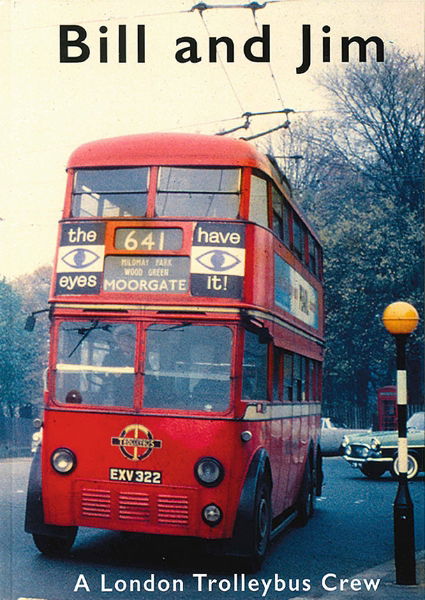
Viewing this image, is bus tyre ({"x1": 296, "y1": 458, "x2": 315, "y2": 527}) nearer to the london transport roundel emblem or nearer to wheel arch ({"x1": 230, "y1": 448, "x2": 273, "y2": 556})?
wheel arch ({"x1": 230, "y1": 448, "x2": 273, "y2": 556})

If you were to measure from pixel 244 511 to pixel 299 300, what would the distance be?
4095mm

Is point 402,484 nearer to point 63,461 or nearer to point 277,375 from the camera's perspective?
point 277,375

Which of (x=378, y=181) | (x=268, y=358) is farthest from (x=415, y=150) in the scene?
(x=268, y=358)

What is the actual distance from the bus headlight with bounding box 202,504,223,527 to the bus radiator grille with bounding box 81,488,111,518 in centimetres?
95

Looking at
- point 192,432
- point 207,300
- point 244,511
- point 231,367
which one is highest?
point 207,300

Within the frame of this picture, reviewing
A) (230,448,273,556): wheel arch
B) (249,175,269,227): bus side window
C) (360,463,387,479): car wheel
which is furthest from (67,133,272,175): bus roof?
(360,463,387,479): car wheel


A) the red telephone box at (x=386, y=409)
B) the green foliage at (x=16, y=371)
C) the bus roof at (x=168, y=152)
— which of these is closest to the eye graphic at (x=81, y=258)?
the bus roof at (x=168, y=152)

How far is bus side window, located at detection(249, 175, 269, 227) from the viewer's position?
9937 mm

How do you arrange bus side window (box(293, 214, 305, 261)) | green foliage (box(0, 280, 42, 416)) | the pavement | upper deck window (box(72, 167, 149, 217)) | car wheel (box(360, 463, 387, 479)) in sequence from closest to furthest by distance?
the pavement, upper deck window (box(72, 167, 149, 217)), bus side window (box(293, 214, 305, 261)), green foliage (box(0, 280, 42, 416)), car wheel (box(360, 463, 387, 479))

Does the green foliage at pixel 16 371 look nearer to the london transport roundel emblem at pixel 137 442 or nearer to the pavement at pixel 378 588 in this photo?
the london transport roundel emblem at pixel 137 442

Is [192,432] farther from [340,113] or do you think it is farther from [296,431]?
[340,113]

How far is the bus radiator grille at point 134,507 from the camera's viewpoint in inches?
366

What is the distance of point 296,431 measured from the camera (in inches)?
504

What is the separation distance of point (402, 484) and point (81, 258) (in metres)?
3.97
